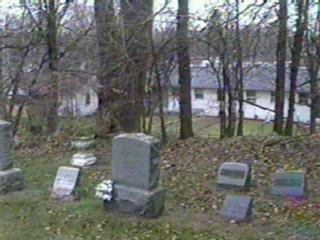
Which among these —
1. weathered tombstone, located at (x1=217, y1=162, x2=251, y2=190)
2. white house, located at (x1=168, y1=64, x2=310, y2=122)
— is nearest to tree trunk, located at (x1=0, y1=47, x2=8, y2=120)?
white house, located at (x1=168, y1=64, x2=310, y2=122)

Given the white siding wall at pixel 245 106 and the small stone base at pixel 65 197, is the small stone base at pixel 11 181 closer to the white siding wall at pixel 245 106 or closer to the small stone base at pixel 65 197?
the small stone base at pixel 65 197

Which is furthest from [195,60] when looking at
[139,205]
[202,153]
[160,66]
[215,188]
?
[139,205]

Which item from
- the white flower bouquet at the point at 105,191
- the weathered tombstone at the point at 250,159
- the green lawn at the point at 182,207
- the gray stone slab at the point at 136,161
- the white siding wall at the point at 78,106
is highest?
the white siding wall at the point at 78,106

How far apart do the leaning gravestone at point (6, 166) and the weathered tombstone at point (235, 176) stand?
3.23m

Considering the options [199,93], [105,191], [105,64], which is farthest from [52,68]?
[199,93]

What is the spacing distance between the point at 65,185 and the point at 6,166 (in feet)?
3.93

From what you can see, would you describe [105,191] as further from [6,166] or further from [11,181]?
[6,166]

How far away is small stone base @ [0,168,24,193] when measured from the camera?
791cm

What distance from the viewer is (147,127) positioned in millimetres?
13188

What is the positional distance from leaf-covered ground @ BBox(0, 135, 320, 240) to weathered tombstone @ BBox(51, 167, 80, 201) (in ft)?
0.50

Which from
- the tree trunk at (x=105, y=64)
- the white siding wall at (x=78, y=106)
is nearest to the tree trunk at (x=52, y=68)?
the white siding wall at (x=78, y=106)

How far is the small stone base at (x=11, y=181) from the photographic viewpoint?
7.91 meters

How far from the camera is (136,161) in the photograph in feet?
21.8

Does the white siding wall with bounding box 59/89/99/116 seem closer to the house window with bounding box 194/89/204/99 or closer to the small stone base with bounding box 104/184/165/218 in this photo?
the small stone base with bounding box 104/184/165/218
